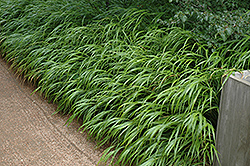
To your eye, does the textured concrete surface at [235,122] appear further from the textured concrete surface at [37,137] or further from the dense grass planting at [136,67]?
the textured concrete surface at [37,137]

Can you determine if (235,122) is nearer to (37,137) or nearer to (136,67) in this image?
(136,67)

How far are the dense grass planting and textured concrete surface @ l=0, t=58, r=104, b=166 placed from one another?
0.50ft

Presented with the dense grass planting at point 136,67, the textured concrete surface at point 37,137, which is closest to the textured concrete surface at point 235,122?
the dense grass planting at point 136,67

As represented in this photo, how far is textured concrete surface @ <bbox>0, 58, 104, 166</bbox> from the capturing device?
2.51m

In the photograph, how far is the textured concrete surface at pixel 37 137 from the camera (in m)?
2.51

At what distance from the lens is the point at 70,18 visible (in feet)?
13.1

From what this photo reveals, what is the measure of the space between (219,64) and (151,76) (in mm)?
707

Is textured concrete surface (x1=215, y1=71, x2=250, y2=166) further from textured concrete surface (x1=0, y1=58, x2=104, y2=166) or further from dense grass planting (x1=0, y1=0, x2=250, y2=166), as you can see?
textured concrete surface (x1=0, y1=58, x2=104, y2=166)

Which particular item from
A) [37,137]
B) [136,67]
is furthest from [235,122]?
[37,137]

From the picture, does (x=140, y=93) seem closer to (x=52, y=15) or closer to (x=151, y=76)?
(x=151, y=76)

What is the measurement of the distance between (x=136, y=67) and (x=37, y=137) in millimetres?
1260

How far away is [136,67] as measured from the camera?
112 inches

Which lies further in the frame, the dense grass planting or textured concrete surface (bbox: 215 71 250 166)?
the dense grass planting

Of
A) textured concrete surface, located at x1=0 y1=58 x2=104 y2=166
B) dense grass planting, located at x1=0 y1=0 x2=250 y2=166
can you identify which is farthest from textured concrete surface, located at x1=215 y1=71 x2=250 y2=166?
textured concrete surface, located at x1=0 y1=58 x2=104 y2=166
